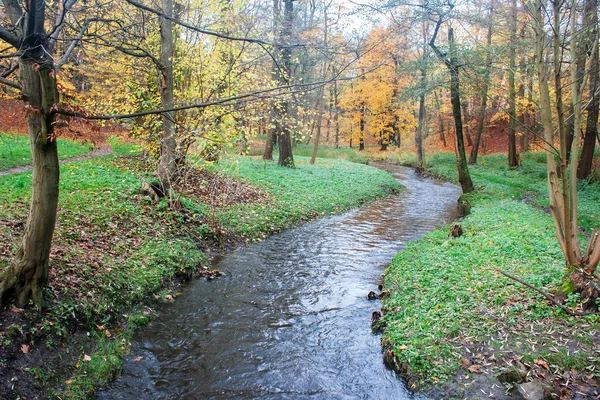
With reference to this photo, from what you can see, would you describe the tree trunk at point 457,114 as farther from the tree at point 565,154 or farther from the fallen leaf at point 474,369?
the fallen leaf at point 474,369

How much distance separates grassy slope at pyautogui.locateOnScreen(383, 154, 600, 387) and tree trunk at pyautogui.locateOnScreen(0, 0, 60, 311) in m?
4.63

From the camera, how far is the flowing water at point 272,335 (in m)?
4.47

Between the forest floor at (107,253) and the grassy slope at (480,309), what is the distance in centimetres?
369

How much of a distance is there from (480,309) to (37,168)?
19.5ft

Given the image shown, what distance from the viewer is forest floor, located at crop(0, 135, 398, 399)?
435 centimetres

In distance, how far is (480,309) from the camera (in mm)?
5301

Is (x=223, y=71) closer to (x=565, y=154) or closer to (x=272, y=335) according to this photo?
(x=272, y=335)

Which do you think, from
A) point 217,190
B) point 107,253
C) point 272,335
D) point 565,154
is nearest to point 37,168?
point 107,253

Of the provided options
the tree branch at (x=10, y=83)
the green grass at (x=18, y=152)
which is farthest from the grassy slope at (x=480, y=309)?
the green grass at (x=18, y=152)

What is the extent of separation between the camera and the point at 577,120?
490 centimetres

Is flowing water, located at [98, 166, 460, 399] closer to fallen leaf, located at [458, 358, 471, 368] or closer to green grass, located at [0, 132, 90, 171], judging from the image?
fallen leaf, located at [458, 358, 471, 368]

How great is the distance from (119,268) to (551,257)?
7.35 metres

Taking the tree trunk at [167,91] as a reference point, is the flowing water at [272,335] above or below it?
below

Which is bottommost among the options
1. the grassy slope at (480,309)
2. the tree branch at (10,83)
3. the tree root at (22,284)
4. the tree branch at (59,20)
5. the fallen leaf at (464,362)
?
the fallen leaf at (464,362)
